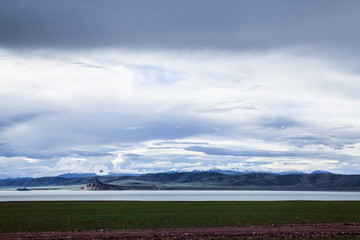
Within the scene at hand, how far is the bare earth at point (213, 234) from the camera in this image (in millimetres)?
33750

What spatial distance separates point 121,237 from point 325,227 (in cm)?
1868

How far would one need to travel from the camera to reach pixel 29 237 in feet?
111

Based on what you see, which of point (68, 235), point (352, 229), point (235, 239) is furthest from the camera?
point (352, 229)

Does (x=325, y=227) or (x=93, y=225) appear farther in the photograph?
(x=93, y=225)

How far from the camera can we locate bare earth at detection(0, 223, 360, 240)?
33750mm

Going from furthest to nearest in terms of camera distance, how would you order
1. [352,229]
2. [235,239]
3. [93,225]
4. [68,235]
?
[93,225], [352,229], [68,235], [235,239]

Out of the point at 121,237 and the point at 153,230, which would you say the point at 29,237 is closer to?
the point at 121,237

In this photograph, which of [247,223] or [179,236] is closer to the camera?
[179,236]

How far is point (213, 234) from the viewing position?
115 ft

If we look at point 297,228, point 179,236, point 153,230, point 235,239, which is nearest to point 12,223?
point 153,230

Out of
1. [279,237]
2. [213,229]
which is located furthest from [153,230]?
[279,237]

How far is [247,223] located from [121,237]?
51.6 feet

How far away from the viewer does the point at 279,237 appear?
33094mm

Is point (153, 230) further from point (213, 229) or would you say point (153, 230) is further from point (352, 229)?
point (352, 229)
